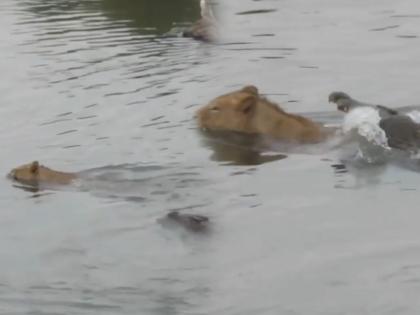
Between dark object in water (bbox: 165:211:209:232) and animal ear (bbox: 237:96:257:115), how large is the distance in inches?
95.9

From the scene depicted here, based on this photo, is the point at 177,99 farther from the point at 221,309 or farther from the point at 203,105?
the point at 221,309

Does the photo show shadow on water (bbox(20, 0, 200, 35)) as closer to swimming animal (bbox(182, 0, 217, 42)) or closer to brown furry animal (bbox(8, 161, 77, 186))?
swimming animal (bbox(182, 0, 217, 42))

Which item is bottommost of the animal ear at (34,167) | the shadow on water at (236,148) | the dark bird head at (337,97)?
the shadow on water at (236,148)

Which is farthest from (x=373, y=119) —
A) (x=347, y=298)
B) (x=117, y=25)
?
(x=117, y=25)

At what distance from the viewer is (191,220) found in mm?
8461

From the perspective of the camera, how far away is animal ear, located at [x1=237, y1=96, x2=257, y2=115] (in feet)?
35.5

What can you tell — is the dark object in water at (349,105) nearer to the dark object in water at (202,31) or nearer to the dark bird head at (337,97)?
the dark bird head at (337,97)

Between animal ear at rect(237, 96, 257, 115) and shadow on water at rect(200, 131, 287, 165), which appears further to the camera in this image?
animal ear at rect(237, 96, 257, 115)

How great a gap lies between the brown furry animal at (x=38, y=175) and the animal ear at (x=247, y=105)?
1.84m

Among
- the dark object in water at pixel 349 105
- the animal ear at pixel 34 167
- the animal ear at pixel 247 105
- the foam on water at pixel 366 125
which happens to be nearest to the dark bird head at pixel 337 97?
the dark object in water at pixel 349 105

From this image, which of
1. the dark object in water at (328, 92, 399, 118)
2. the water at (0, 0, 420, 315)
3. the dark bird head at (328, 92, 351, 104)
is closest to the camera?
the water at (0, 0, 420, 315)

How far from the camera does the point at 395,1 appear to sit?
57.4 ft

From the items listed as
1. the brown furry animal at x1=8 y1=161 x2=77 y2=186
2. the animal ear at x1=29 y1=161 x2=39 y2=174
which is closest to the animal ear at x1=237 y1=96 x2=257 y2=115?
the brown furry animal at x1=8 y1=161 x2=77 y2=186

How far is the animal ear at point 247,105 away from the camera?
1081cm
